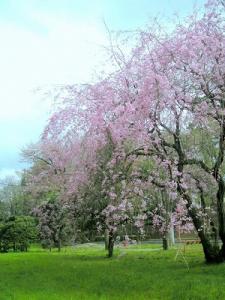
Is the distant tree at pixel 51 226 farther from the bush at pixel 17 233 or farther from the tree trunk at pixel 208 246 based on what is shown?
the tree trunk at pixel 208 246

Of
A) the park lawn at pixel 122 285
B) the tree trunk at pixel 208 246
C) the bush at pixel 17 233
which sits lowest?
the park lawn at pixel 122 285

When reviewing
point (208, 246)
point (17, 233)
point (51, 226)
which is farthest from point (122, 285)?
point (17, 233)

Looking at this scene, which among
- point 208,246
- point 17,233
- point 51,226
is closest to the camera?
point 208,246

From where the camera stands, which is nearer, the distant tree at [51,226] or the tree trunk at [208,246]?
the tree trunk at [208,246]

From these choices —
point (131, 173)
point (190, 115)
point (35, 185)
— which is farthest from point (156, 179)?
point (35, 185)

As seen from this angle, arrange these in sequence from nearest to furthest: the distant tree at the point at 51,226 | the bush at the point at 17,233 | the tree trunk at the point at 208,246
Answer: the tree trunk at the point at 208,246 → the distant tree at the point at 51,226 → the bush at the point at 17,233

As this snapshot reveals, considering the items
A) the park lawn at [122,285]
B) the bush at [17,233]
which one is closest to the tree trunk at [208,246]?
the park lawn at [122,285]

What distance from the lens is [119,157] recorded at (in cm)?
1401

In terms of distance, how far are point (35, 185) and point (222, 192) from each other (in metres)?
14.3

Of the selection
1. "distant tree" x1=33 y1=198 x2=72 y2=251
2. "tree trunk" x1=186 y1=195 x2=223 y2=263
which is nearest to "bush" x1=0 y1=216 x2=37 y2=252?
"distant tree" x1=33 y1=198 x2=72 y2=251

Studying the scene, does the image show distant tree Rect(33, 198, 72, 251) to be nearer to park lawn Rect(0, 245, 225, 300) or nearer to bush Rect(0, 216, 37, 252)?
bush Rect(0, 216, 37, 252)

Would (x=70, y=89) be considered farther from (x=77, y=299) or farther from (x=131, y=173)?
(x=77, y=299)

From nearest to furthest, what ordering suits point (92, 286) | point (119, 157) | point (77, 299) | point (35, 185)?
point (77, 299) < point (92, 286) < point (119, 157) < point (35, 185)

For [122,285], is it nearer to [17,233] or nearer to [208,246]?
[208,246]
